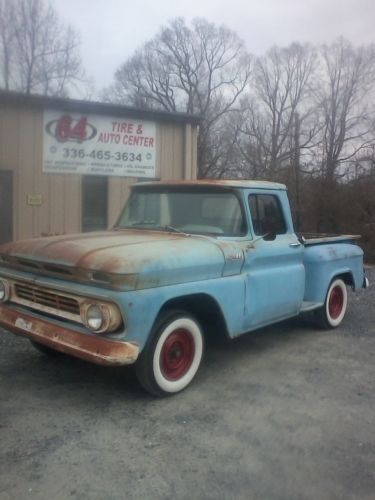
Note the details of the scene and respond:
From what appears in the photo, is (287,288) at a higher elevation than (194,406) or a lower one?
higher

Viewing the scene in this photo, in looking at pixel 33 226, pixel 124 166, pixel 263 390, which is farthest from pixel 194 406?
pixel 124 166

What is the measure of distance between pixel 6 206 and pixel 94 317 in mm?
6854

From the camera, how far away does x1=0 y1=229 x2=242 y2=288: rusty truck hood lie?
12.7 ft

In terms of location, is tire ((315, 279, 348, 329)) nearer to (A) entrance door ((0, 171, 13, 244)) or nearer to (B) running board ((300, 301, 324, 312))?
(B) running board ((300, 301, 324, 312))

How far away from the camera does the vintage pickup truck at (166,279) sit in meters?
3.84

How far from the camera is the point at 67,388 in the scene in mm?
4414

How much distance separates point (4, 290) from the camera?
4.73 meters

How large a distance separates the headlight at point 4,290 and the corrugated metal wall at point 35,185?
559 centimetres

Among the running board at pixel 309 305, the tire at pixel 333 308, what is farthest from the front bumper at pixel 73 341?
the tire at pixel 333 308

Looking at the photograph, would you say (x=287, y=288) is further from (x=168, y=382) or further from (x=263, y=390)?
(x=168, y=382)

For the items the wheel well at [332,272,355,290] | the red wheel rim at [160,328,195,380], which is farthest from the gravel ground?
the wheel well at [332,272,355,290]

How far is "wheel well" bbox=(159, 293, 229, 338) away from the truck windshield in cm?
77

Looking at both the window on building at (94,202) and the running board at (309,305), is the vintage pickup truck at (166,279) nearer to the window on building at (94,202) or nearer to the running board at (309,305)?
the running board at (309,305)

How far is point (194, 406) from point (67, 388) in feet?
3.78
